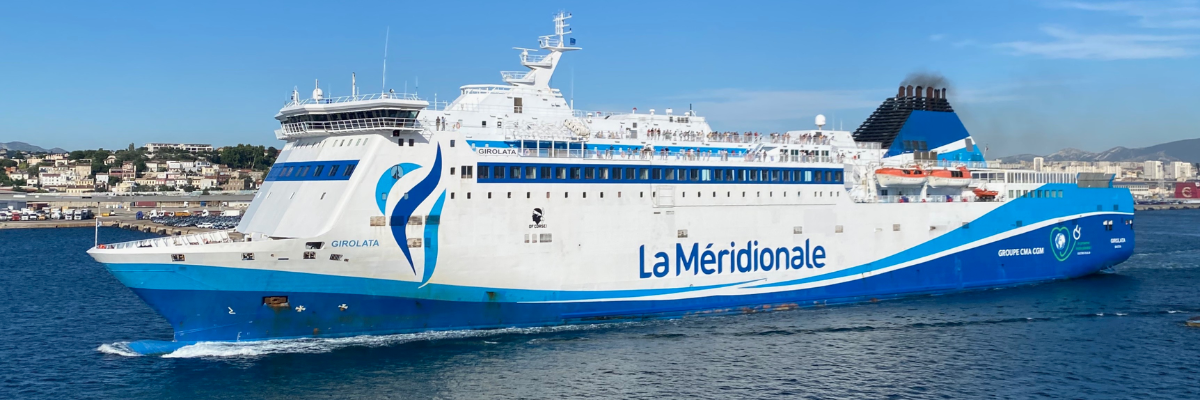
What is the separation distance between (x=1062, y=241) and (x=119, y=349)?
3624cm

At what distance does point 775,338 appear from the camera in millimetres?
28516

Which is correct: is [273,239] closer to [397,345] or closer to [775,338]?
[397,345]

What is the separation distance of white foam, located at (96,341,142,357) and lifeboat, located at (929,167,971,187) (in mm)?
29264

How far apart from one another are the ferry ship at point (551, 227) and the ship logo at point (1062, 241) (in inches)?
24.3

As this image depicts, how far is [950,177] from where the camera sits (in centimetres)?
3866

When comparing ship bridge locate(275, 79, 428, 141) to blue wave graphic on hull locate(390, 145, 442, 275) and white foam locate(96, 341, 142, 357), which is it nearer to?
blue wave graphic on hull locate(390, 145, 442, 275)

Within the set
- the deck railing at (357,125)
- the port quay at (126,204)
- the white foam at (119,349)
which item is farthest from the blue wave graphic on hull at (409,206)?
the port quay at (126,204)

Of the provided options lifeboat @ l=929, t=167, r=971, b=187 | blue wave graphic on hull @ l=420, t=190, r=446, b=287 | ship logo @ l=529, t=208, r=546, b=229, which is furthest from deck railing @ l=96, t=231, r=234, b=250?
lifeboat @ l=929, t=167, r=971, b=187

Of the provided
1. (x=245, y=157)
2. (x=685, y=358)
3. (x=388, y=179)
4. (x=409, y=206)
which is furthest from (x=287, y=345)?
(x=245, y=157)

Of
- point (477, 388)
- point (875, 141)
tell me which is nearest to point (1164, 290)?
point (875, 141)

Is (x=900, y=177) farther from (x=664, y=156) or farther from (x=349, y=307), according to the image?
(x=349, y=307)

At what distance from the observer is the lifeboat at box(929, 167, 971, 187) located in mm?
38219

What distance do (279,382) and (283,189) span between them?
7.76 meters

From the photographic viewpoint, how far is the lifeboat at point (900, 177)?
121 feet
